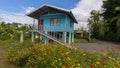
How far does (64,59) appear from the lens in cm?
696

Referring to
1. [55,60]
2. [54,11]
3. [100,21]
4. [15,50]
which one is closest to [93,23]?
[100,21]

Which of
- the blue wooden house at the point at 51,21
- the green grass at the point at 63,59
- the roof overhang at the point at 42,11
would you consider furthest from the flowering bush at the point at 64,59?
the roof overhang at the point at 42,11

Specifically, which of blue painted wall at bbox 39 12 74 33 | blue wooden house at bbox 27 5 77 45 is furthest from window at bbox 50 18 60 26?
blue painted wall at bbox 39 12 74 33

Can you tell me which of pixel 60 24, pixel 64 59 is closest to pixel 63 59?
pixel 64 59

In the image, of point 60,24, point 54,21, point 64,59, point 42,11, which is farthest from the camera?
point 42,11

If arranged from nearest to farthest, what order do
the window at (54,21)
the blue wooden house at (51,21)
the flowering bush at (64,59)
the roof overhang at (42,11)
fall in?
the flowering bush at (64,59)
the blue wooden house at (51,21)
the roof overhang at (42,11)
the window at (54,21)

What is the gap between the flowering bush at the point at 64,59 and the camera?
21.9 ft

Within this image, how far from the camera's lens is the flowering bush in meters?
6.66

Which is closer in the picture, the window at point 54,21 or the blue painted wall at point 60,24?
the blue painted wall at point 60,24

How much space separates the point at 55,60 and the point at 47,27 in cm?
1852

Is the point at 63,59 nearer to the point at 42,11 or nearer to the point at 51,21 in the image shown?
the point at 51,21

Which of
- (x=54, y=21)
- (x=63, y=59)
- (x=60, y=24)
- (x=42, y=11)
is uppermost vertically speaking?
(x=42, y=11)

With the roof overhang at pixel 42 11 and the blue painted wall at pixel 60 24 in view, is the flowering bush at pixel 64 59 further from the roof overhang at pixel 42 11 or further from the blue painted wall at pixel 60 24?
the roof overhang at pixel 42 11

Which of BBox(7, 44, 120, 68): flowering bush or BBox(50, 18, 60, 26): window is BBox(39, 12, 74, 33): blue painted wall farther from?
BBox(7, 44, 120, 68): flowering bush
